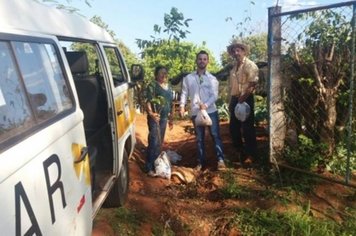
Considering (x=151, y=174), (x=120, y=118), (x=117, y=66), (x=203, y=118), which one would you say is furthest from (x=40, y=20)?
(x=151, y=174)

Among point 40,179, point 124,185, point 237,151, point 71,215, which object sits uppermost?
point 40,179

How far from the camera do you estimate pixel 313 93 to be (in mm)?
5656

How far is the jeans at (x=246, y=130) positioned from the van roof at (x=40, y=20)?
2870mm

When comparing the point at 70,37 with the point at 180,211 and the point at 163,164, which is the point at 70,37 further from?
the point at 163,164

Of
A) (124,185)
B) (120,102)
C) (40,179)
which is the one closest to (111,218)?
(124,185)

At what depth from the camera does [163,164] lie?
19.5ft

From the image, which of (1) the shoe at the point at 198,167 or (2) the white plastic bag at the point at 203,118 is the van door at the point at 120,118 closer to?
(2) the white plastic bag at the point at 203,118

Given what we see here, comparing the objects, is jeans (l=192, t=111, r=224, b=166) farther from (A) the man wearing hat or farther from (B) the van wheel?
(B) the van wheel

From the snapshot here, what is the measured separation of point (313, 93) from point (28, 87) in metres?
4.31

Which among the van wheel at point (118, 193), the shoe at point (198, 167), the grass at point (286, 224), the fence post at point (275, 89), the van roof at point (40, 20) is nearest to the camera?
the van roof at point (40, 20)

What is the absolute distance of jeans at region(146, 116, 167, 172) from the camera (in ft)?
19.3

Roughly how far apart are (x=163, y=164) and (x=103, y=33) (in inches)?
80.9

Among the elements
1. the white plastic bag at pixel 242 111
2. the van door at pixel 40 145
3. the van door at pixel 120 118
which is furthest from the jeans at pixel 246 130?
the van door at pixel 40 145

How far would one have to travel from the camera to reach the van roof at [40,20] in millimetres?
2143
